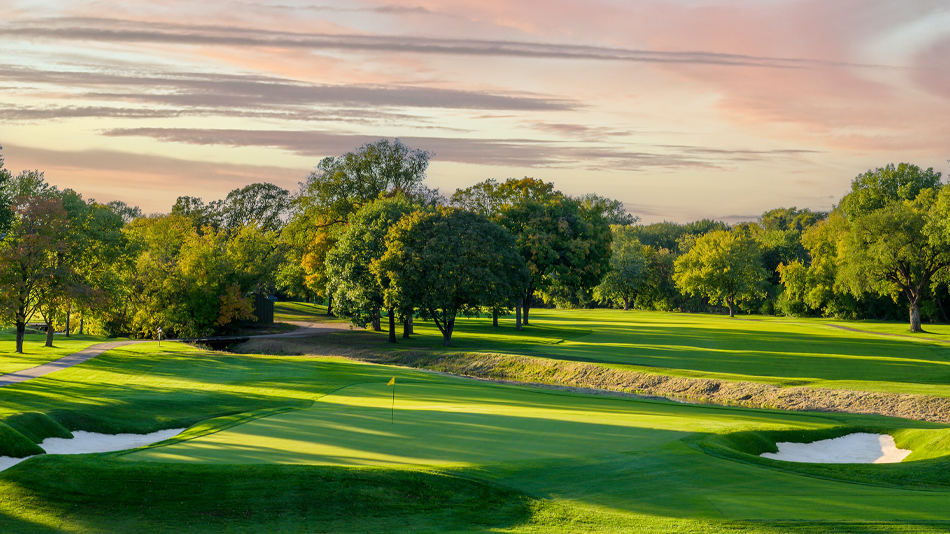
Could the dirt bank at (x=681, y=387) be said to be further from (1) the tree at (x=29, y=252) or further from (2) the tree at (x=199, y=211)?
(2) the tree at (x=199, y=211)

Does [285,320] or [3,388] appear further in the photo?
[285,320]

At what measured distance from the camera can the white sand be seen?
45.4 feet

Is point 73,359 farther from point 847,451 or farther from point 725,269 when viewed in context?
point 725,269

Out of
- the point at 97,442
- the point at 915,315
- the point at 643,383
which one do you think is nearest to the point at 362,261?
the point at 643,383

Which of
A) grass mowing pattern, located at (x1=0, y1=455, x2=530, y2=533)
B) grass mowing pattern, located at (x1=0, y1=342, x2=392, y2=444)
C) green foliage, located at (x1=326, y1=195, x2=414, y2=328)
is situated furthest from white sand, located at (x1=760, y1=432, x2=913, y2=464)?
green foliage, located at (x1=326, y1=195, x2=414, y2=328)

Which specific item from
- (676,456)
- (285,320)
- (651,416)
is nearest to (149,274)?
(285,320)

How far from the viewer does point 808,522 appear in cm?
830

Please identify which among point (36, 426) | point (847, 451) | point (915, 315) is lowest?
point (847, 451)

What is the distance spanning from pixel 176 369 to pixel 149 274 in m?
22.3

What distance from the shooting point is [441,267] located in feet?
136

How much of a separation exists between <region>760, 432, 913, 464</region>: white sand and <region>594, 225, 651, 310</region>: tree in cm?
7752

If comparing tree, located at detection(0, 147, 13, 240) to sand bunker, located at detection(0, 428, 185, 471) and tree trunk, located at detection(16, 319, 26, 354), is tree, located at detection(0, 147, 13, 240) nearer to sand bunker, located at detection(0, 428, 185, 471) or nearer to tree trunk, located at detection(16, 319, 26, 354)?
tree trunk, located at detection(16, 319, 26, 354)

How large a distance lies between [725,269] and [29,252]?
6868cm

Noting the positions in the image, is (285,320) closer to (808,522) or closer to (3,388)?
(3,388)
